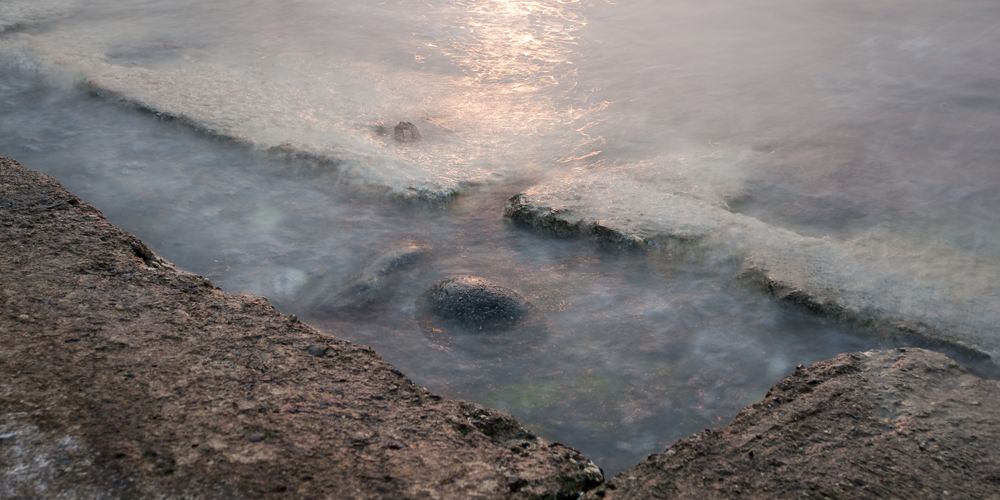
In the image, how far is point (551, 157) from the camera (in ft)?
13.1

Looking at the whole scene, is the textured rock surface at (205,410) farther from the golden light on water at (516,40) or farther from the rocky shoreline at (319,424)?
the golden light on water at (516,40)

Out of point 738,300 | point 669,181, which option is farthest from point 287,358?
point 669,181

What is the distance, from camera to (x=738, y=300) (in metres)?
2.84

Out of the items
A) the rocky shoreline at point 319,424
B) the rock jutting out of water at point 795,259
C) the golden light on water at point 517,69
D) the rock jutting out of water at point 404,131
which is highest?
the golden light on water at point 517,69

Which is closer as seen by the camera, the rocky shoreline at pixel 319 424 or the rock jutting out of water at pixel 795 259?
the rocky shoreline at pixel 319 424

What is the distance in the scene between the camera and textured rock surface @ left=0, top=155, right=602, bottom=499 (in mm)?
1544

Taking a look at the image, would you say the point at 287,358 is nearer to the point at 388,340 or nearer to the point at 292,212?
the point at 388,340

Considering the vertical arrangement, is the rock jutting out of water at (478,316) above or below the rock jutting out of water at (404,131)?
below

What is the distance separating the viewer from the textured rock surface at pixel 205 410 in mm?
1544

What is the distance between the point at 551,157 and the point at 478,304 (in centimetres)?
152

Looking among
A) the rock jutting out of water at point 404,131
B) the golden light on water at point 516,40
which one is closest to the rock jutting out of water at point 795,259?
the rock jutting out of water at point 404,131

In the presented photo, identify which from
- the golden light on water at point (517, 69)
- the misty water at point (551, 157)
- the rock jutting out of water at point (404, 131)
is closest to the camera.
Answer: the misty water at point (551, 157)

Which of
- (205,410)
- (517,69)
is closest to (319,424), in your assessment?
(205,410)

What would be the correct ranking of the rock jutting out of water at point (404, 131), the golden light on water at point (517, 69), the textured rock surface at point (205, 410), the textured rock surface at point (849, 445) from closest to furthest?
the textured rock surface at point (205, 410) → the textured rock surface at point (849, 445) → the rock jutting out of water at point (404, 131) → the golden light on water at point (517, 69)
